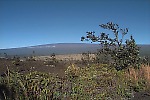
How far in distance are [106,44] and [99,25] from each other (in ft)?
5.31

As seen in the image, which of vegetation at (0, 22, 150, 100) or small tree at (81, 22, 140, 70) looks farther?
small tree at (81, 22, 140, 70)

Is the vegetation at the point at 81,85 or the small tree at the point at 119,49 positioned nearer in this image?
the vegetation at the point at 81,85

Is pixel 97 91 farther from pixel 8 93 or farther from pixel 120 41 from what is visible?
pixel 120 41

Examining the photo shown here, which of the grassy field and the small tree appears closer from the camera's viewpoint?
the grassy field

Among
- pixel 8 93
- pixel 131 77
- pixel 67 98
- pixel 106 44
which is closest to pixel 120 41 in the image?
pixel 106 44

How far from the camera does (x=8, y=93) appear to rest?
720 cm

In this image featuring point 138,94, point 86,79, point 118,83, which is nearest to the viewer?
point 138,94

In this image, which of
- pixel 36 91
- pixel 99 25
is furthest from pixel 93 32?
pixel 36 91

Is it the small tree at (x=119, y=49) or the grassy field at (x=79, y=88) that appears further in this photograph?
the small tree at (x=119, y=49)

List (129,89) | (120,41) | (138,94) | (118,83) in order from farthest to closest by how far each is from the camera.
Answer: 1. (120,41)
2. (118,83)
3. (129,89)
4. (138,94)

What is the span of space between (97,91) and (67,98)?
1.97 m

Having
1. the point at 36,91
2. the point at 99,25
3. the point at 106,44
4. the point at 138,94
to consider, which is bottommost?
the point at 138,94

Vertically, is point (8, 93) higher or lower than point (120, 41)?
lower

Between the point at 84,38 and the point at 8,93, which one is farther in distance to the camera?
the point at 84,38
